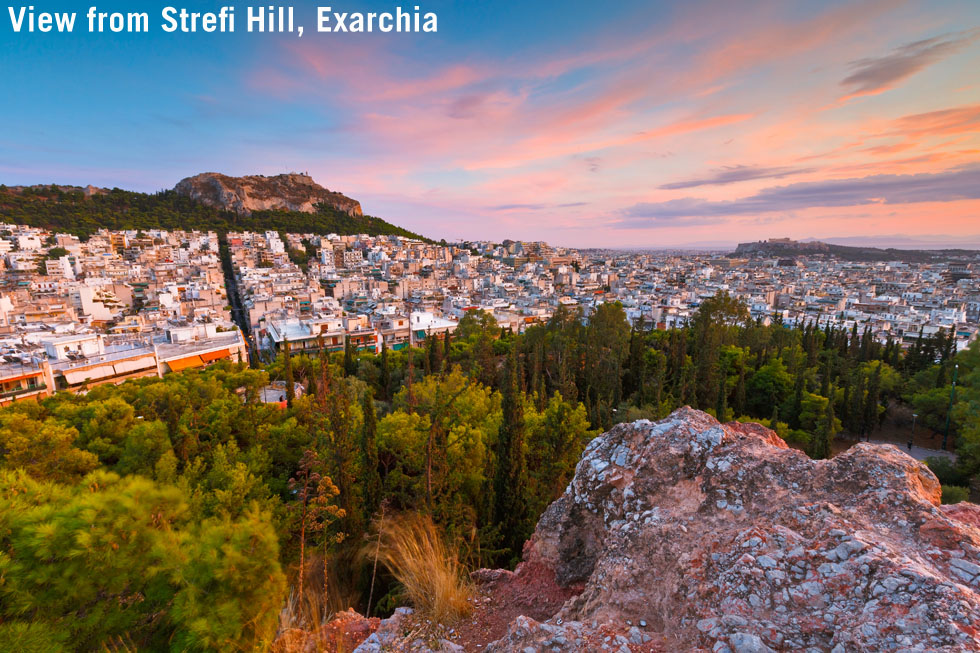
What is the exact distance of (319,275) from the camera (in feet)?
247

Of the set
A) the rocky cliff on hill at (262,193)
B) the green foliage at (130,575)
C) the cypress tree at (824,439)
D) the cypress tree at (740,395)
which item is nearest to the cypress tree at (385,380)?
the cypress tree at (740,395)

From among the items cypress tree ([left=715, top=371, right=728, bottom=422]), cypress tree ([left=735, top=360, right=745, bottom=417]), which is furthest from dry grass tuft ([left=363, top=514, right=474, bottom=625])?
cypress tree ([left=735, top=360, right=745, bottom=417])

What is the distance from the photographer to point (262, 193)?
377ft

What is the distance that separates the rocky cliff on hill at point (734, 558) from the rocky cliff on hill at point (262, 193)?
123148 millimetres

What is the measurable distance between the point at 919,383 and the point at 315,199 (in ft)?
420

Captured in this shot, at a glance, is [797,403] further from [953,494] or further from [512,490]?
[512,490]

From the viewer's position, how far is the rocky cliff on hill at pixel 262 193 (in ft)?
355

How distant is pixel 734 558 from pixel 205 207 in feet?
418

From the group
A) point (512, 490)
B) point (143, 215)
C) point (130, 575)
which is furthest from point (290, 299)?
point (143, 215)

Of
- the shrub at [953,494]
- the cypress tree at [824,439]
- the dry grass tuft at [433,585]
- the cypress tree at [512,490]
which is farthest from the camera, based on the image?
the cypress tree at [824,439]

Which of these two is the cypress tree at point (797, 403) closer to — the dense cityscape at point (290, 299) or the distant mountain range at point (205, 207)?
the dense cityscape at point (290, 299)

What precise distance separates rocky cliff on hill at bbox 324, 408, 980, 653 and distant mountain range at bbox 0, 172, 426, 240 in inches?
4045

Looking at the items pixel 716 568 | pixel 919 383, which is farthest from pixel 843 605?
pixel 919 383

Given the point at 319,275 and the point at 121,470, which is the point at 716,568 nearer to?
the point at 121,470
